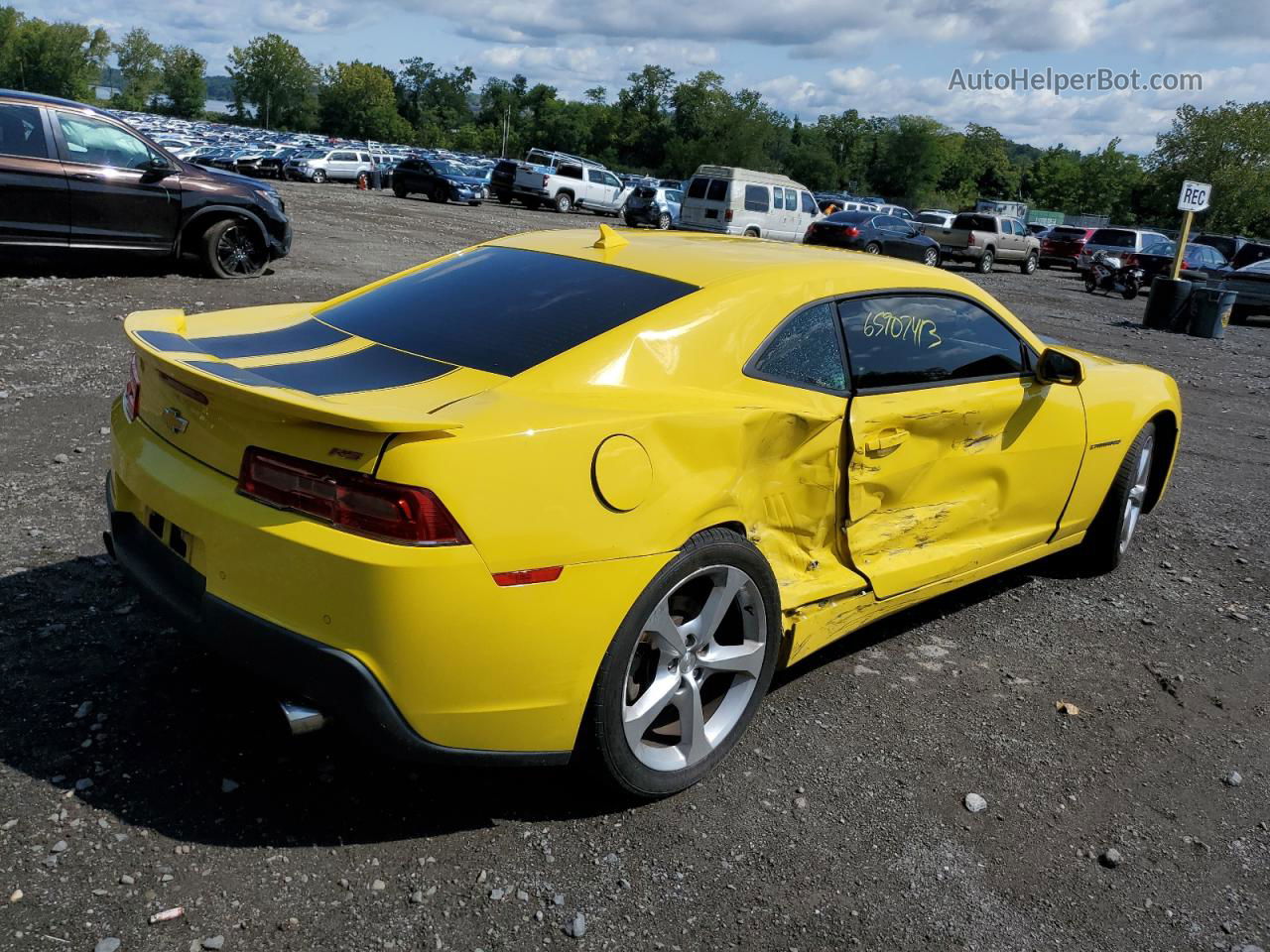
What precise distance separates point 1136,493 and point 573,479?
3792mm

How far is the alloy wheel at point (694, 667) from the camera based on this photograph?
2.88 m

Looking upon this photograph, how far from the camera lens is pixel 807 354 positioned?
3348mm

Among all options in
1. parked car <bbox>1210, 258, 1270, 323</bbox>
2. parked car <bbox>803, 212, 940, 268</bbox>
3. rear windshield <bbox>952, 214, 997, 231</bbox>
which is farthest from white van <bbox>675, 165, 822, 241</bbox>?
parked car <bbox>1210, 258, 1270, 323</bbox>

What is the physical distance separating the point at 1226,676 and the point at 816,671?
1777 mm

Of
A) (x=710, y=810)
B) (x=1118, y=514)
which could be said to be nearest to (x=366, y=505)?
(x=710, y=810)

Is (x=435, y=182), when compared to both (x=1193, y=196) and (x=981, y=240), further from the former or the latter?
(x=1193, y=196)

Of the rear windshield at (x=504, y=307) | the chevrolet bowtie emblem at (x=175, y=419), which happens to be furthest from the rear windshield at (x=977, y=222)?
the chevrolet bowtie emblem at (x=175, y=419)

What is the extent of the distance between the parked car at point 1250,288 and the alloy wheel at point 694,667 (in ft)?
65.9

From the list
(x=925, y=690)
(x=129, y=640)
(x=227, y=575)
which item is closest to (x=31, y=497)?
(x=129, y=640)

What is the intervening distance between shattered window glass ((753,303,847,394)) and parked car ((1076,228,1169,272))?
27411 mm

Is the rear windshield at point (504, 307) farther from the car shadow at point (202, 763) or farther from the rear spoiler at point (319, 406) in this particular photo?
the car shadow at point (202, 763)

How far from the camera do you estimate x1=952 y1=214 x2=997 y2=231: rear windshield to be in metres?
29.1

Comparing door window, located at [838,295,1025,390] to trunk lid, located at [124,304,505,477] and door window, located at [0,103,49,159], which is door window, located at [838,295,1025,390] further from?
door window, located at [0,103,49,159]

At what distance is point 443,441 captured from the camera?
2408 millimetres
